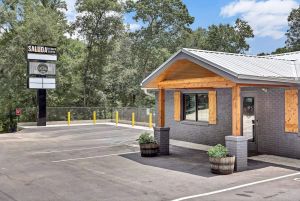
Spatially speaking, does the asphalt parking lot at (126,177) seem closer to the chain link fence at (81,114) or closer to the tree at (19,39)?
the chain link fence at (81,114)

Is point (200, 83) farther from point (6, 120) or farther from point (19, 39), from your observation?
point (6, 120)

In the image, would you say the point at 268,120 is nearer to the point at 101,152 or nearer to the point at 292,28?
the point at 101,152

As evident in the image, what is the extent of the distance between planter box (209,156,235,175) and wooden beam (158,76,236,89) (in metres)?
2.44

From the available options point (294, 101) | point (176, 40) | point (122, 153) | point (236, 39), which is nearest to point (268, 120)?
point (294, 101)

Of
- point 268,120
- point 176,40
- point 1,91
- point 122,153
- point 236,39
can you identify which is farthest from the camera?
point 236,39

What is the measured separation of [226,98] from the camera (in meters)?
16.6

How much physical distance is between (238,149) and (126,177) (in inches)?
146

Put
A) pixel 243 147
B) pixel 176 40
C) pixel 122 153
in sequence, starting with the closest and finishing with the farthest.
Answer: pixel 243 147 → pixel 122 153 → pixel 176 40

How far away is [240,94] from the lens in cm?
1505

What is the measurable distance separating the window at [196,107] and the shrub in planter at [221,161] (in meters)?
6.40

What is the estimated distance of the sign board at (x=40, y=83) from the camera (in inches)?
1122

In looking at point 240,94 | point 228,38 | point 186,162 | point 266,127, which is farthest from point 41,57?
point 228,38

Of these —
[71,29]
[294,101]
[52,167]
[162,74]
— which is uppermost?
[71,29]

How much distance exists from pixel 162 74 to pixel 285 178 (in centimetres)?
656
